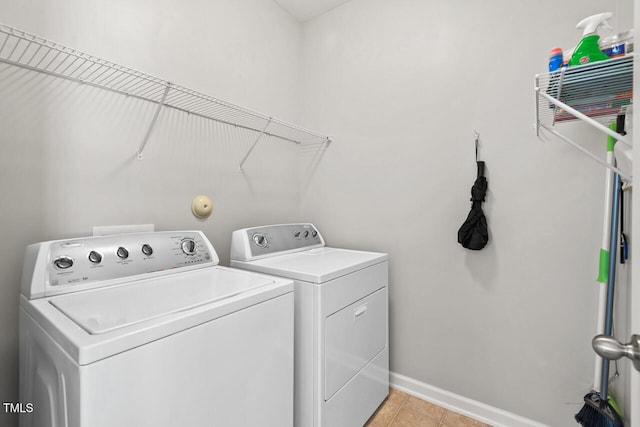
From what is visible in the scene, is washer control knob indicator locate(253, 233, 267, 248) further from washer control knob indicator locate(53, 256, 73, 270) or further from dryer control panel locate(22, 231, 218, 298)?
washer control knob indicator locate(53, 256, 73, 270)

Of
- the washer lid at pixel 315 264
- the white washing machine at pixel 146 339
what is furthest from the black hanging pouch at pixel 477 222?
the white washing machine at pixel 146 339

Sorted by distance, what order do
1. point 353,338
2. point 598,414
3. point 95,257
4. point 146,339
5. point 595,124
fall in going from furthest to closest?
point 353,338
point 598,414
point 95,257
point 595,124
point 146,339

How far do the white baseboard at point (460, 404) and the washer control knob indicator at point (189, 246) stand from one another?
4.94ft

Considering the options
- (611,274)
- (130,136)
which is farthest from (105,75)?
(611,274)

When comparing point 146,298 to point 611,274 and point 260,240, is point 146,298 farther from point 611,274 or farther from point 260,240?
point 611,274

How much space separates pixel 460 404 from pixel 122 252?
192cm

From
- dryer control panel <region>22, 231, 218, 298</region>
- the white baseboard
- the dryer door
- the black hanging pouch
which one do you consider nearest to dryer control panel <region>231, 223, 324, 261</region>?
dryer control panel <region>22, 231, 218, 298</region>

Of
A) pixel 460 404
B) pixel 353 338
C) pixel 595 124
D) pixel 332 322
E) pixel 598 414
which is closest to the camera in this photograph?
pixel 595 124

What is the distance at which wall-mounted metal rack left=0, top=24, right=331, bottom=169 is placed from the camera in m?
1.04

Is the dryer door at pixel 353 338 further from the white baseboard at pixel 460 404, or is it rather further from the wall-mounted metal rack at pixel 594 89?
the wall-mounted metal rack at pixel 594 89

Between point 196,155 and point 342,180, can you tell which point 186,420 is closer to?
point 196,155

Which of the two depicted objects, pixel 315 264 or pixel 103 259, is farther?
pixel 315 264

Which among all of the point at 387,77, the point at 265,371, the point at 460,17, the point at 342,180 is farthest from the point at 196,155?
the point at 460,17

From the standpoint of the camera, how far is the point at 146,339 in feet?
2.28
